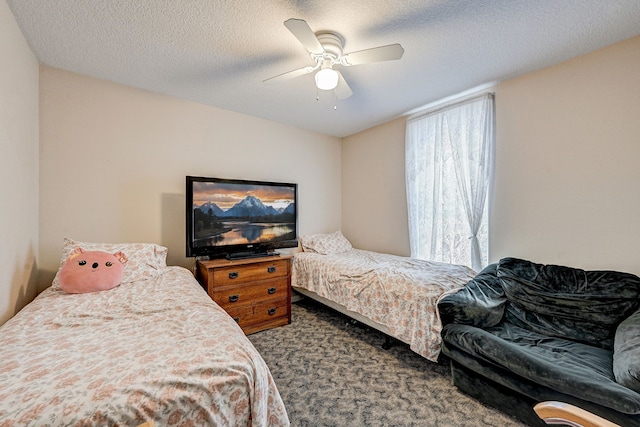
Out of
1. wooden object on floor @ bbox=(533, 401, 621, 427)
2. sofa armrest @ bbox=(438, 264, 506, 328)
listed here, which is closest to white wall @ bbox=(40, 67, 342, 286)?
sofa armrest @ bbox=(438, 264, 506, 328)

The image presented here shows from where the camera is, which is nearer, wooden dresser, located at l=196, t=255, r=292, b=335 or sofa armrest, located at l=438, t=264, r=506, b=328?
sofa armrest, located at l=438, t=264, r=506, b=328

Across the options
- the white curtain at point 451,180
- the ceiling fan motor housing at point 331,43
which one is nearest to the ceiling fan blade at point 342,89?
the ceiling fan motor housing at point 331,43

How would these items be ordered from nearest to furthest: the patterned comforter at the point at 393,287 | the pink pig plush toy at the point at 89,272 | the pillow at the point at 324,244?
the pink pig plush toy at the point at 89,272
the patterned comforter at the point at 393,287
the pillow at the point at 324,244

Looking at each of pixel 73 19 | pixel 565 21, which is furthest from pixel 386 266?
pixel 73 19

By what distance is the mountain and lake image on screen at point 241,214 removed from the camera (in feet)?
8.39

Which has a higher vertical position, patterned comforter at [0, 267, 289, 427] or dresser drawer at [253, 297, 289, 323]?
patterned comforter at [0, 267, 289, 427]

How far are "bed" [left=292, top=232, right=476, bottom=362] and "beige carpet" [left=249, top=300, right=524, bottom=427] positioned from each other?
8.4 inches

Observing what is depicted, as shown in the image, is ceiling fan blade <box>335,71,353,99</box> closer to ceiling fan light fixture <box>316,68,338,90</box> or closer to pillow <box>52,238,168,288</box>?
ceiling fan light fixture <box>316,68,338,90</box>

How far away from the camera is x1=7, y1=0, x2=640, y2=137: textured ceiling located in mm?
1527

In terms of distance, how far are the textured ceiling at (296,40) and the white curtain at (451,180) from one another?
36cm

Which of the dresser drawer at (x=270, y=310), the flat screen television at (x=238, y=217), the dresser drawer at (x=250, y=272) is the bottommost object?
the dresser drawer at (x=270, y=310)

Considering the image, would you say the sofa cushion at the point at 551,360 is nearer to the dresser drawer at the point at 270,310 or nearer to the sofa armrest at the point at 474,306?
the sofa armrest at the point at 474,306

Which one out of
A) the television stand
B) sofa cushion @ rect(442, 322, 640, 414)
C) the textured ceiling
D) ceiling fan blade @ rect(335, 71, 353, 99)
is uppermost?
the textured ceiling

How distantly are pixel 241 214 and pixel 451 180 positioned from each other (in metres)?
2.30
